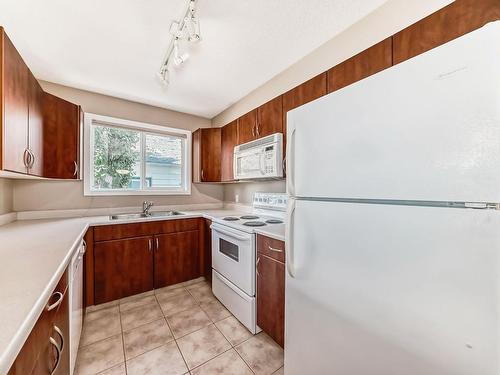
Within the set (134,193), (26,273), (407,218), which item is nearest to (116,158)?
(134,193)

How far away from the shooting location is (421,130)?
708 millimetres

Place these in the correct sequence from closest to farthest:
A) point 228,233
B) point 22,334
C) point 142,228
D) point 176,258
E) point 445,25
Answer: point 22,334, point 445,25, point 228,233, point 142,228, point 176,258

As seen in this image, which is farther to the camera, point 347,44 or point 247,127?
point 247,127

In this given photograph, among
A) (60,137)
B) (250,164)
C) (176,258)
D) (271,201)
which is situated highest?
(60,137)

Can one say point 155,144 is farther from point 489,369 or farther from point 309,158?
point 489,369

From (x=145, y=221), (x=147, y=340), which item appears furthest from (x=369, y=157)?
(x=145, y=221)

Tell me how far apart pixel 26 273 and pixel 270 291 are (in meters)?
1.40

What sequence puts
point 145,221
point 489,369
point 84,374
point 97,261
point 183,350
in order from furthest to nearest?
point 145,221
point 97,261
point 183,350
point 84,374
point 489,369

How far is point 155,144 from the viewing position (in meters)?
3.18

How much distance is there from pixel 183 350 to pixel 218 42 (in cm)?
249

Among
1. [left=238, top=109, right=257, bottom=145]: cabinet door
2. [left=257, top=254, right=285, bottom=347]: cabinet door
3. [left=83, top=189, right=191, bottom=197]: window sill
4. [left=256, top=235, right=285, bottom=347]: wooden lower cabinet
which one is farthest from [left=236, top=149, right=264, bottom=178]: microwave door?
[left=83, top=189, right=191, bottom=197]: window sill

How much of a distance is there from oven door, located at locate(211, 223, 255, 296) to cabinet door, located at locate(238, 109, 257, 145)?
102 centimetres

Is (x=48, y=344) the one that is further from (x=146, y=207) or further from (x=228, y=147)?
(x=228, y=147)

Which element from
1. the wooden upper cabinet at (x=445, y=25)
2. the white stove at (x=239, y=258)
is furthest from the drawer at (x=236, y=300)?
the wooden upper cabinet at (x=445, y=25)
